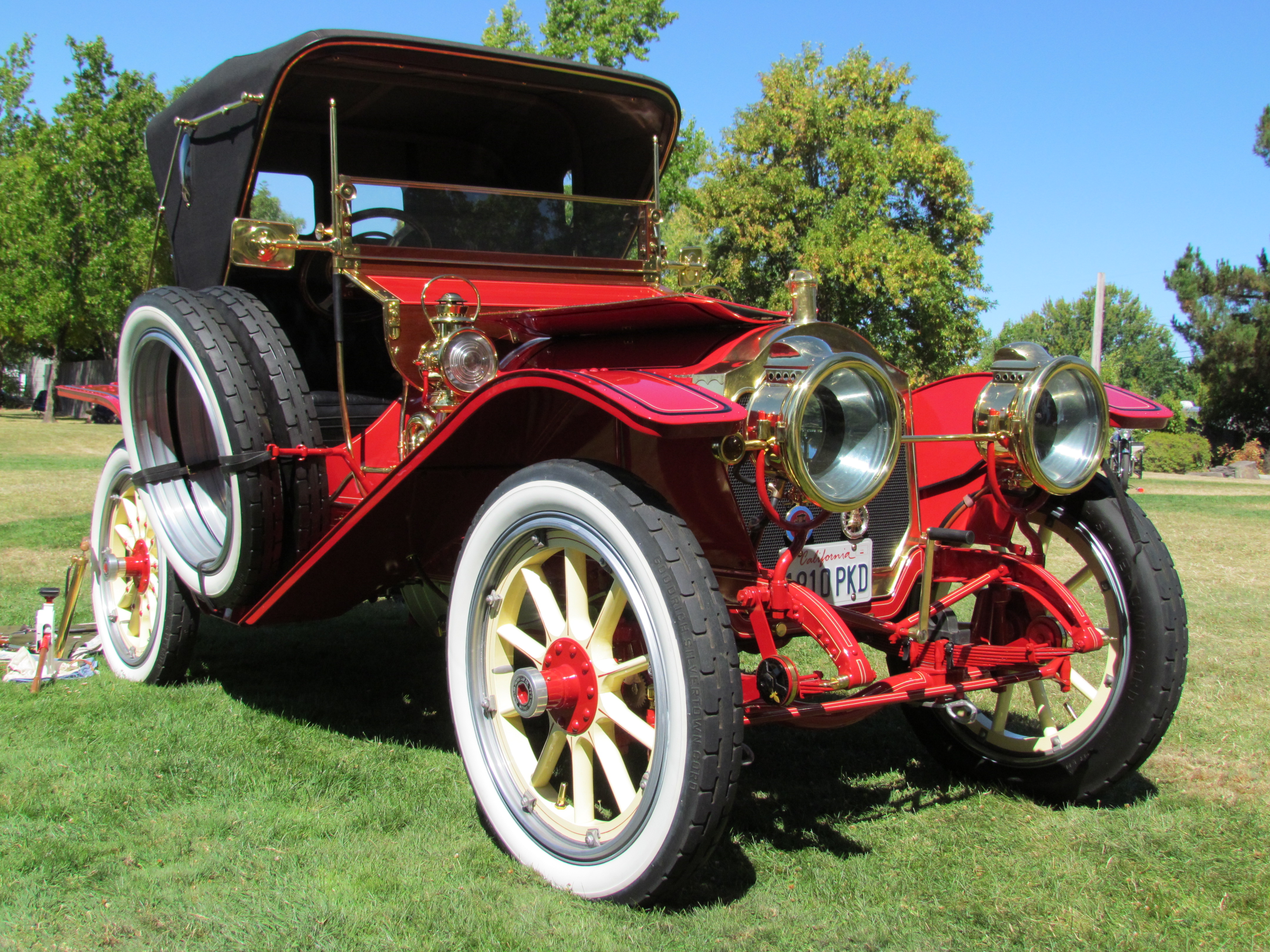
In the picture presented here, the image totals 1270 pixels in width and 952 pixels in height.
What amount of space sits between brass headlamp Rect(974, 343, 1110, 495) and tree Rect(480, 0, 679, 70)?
16.1 m

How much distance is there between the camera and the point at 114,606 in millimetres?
4703

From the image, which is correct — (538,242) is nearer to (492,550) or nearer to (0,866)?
(492,550)

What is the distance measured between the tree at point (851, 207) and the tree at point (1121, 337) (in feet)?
137

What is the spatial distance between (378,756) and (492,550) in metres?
1.27

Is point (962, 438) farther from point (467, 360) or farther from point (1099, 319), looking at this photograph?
point (1099, 319)

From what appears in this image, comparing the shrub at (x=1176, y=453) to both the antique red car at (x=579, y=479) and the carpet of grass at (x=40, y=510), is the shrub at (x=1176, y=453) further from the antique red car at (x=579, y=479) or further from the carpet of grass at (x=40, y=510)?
the antique red car at (x=579, y=479)

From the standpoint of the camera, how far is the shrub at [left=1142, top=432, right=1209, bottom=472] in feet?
79.6

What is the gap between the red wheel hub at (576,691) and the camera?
248 centimetres

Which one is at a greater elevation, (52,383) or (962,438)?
(52,383)

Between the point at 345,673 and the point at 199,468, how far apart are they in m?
1.30

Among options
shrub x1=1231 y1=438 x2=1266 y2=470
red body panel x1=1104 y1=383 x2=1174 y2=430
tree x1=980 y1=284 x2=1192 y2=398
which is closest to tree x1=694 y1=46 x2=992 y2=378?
shrub x1=1231 y1=438 x2=1266 y2=470

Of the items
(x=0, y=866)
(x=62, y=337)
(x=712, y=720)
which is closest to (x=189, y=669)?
(x=0, y=866)

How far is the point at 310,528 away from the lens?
12.0 ft

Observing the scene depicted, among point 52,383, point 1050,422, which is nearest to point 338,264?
point 1050,422
